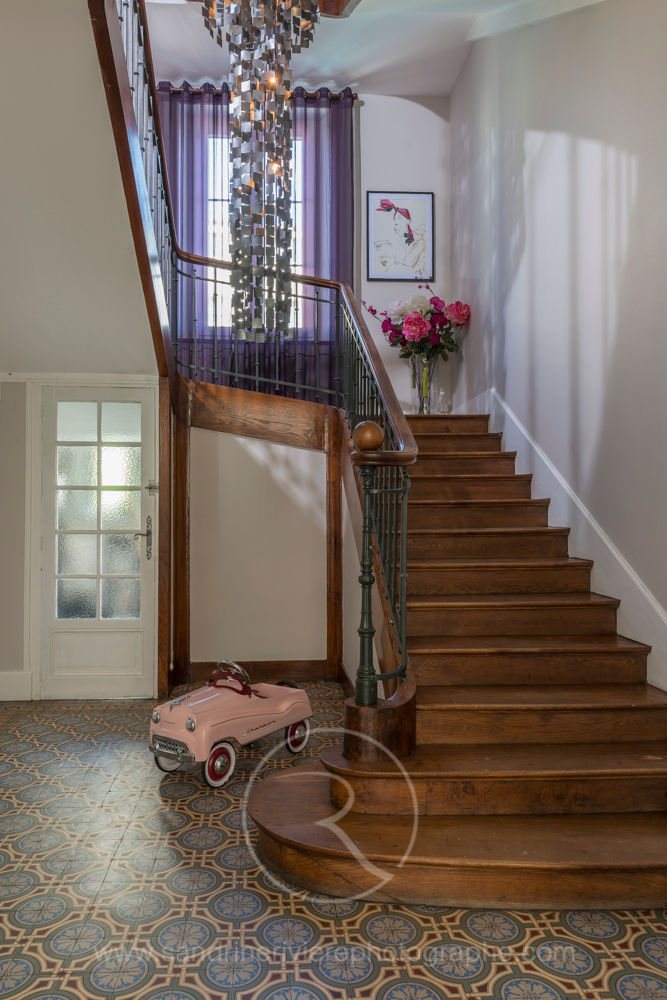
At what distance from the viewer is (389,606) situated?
3102 mm

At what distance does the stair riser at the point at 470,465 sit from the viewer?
4.44 m

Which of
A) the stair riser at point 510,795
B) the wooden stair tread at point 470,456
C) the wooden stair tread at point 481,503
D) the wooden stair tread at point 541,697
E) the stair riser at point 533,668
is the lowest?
the stair riser at point 510,795

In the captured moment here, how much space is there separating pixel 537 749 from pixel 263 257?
217 cm

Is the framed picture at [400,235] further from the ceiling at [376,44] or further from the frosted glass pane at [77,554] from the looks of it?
the frosted glass pane at [77,554]

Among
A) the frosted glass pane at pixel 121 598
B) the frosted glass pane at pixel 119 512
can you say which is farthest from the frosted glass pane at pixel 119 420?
the frosted glass pane at pixel 121 598

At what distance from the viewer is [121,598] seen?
4312 millimetres

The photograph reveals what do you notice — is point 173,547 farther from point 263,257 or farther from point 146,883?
point 146,883

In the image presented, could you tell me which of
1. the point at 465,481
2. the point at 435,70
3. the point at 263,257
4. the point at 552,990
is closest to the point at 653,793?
the point at 552,990

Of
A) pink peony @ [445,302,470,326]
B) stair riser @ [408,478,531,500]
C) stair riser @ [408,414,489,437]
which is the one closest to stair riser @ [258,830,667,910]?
stair riser @ [408,478,531,500]

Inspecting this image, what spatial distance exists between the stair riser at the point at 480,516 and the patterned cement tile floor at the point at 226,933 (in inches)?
70.3

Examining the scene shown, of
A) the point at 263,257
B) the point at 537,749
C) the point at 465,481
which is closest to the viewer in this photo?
the point at 537,749

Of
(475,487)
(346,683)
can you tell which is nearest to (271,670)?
(346,683)

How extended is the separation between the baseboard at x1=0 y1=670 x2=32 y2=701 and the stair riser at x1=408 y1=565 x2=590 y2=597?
7.70ft

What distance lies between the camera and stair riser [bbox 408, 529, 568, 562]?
146 inches
